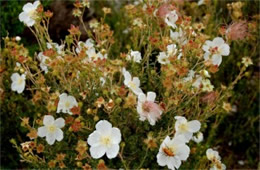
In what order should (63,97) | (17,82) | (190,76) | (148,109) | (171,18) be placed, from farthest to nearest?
(17,82)
(171,18)
(190,76)
(63,97)
(148,109)

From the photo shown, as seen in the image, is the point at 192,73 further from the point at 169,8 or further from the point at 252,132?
the point at 252,132

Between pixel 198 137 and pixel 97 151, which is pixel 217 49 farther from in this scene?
pixel 97 151

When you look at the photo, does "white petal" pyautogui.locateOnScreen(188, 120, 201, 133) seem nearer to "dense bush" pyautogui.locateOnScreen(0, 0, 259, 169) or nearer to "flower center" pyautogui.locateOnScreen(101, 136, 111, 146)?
"dense bush" pyautogui.locateOnScreen(0, 0, 259, 169)

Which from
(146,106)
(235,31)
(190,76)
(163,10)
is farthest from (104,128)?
(235,31)

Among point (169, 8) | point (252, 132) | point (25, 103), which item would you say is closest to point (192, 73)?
point (169, 8)

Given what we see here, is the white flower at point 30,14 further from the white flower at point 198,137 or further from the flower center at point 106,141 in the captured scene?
the white flower at point 198,137

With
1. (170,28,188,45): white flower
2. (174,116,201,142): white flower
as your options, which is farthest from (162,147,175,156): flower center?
(170,28,188,45): white flower
